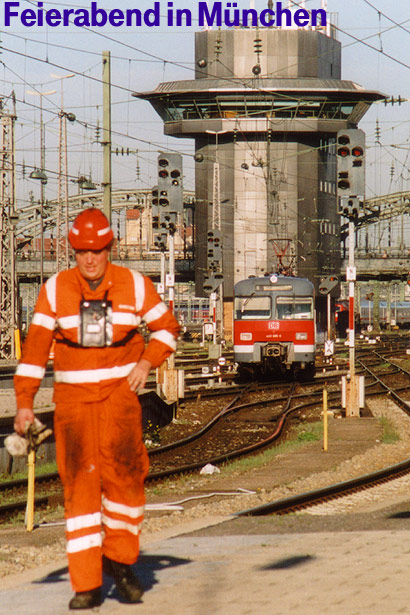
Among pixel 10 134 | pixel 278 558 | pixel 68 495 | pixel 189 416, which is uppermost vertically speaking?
Result: pixel 10 134

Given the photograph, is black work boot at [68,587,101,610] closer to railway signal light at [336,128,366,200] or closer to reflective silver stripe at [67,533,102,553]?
reflective silver stripe at [67,533,102,553]

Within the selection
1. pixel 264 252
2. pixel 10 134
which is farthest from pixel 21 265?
pixel 10 134

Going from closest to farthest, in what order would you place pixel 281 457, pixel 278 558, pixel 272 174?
pixel 278 558, pixel 281 457, pixel 272 174

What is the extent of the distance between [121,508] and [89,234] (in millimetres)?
1494

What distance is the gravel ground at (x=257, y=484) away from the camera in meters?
8.52

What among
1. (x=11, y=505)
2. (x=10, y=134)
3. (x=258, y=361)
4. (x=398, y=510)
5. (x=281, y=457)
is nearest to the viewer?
(x=398, y=510)

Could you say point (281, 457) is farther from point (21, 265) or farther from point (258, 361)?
point (21, 265)

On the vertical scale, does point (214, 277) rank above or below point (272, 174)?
below

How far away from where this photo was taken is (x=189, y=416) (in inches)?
941

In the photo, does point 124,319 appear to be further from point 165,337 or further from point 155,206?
point 155,206

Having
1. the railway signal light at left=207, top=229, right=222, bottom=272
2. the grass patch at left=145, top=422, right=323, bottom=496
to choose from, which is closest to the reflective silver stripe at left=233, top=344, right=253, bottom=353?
the grass patch at left=145, top=422, right=323, bottom=496

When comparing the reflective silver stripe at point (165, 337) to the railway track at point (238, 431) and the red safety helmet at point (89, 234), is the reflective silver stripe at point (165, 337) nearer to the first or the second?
the red safety helmet at point (89, 234)

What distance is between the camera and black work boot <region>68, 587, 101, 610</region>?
5.54m

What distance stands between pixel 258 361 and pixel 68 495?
1062 inches
